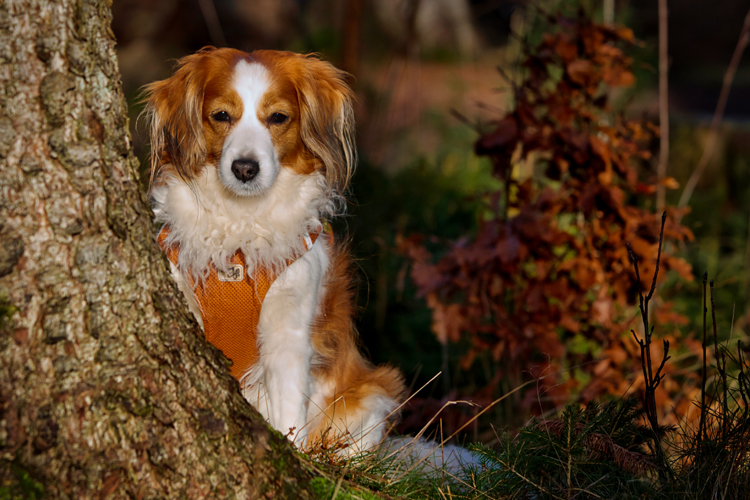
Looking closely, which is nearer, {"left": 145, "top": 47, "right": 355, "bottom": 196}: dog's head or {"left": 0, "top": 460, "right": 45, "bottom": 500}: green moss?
{"left": 0, "top": 460, "right": 45, "bottom": 500}: green moss

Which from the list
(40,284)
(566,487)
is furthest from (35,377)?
(566,487)

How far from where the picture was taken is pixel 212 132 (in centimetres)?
228

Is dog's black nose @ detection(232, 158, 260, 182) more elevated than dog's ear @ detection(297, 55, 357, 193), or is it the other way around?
dog's ear @ detection(297, 55, 357, 193)

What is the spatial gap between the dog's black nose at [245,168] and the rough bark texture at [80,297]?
831 mm

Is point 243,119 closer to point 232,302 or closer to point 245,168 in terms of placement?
point 245,168

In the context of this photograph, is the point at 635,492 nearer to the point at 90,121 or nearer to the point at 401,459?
the point at 401,459

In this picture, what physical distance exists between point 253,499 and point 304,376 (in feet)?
3.02

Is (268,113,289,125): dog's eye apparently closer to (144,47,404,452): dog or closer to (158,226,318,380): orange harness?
(144,47,404,452): dog

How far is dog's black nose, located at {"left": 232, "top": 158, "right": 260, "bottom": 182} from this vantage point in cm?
210

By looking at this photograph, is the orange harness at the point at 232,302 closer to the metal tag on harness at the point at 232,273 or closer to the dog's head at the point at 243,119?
the metal tag on harness at the point at 232,273

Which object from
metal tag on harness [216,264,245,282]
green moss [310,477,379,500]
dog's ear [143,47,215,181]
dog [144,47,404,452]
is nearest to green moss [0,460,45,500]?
green moss [310,477,379,500]

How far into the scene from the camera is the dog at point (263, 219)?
218 centimetres

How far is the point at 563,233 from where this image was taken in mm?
2838

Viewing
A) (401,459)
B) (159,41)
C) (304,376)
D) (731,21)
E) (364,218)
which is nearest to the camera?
(401,459)
